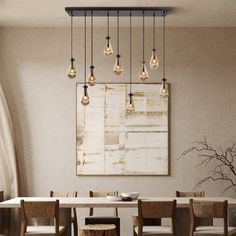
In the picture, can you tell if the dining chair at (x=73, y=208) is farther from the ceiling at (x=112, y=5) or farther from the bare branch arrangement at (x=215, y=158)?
the ceiling at (x=112, y=5)

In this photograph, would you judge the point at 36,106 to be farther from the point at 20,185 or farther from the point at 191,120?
the point at 191,120

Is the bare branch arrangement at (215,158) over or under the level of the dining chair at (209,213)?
over

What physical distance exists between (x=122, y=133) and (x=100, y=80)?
0.83 meters

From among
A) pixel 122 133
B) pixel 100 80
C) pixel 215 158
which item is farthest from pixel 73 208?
pixel 215 158

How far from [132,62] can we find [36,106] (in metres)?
1.53

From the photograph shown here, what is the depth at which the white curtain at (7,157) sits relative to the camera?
9.33 m

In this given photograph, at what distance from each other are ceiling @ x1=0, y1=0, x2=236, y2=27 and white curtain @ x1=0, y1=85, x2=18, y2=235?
1177 mm

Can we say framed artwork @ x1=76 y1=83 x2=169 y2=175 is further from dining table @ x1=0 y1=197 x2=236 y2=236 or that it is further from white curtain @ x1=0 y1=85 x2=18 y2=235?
dining table @ x1=0 y1=197 x2=236 y2=236

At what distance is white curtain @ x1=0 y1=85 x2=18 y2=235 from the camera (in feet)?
30.6

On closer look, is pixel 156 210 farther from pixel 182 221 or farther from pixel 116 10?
pixel 116 10

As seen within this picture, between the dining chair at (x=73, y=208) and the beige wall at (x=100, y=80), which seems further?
the beige wall at (x=100, y=80)

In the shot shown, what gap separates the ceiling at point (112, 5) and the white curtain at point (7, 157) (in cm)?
118

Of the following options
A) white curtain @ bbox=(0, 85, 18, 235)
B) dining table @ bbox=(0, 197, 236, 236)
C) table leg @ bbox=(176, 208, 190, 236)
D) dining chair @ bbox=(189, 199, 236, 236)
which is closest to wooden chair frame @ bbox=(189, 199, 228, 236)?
dining chair @ bbox=(189, 199, 236, 236)

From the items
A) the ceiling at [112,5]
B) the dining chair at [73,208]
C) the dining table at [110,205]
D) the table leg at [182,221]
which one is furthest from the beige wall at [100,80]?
the table leg at [182,221]
